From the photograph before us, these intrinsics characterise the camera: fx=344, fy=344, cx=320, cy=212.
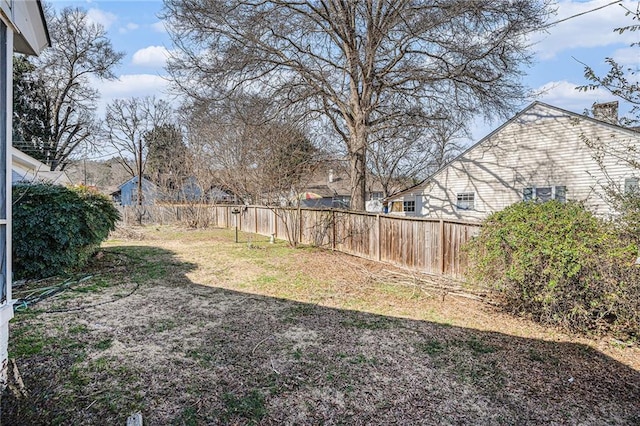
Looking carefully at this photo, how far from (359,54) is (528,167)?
7990 millimetres

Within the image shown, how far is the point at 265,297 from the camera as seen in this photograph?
585 centimetres

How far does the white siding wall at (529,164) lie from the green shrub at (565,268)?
827 cm

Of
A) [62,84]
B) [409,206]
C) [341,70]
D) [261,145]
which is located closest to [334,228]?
[261,145]

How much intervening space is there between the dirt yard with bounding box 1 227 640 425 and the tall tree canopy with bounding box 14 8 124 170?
1781 centimetres

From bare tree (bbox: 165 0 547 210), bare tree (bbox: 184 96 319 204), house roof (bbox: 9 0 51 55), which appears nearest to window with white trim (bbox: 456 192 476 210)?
bare tree (bbox: 165 0 547 210)

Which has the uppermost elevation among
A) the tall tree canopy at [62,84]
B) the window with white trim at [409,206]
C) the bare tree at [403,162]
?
the tall tree canopy at [62,84]

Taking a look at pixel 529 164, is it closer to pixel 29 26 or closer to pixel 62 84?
pixel 29 26

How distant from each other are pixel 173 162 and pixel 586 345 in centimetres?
2026

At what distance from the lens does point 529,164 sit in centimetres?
1320

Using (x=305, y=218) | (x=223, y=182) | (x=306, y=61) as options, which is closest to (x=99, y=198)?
(x=305, y=218)

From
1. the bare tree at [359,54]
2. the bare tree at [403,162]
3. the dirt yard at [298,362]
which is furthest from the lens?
the bare tree at [403,162]

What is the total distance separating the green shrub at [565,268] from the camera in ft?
12.5

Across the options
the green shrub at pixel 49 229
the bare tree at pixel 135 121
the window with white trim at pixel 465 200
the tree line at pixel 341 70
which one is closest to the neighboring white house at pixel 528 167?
the window with white trim at pixel 465 200

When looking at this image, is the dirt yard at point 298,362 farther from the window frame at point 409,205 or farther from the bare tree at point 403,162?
the bare tree at point 403,162
